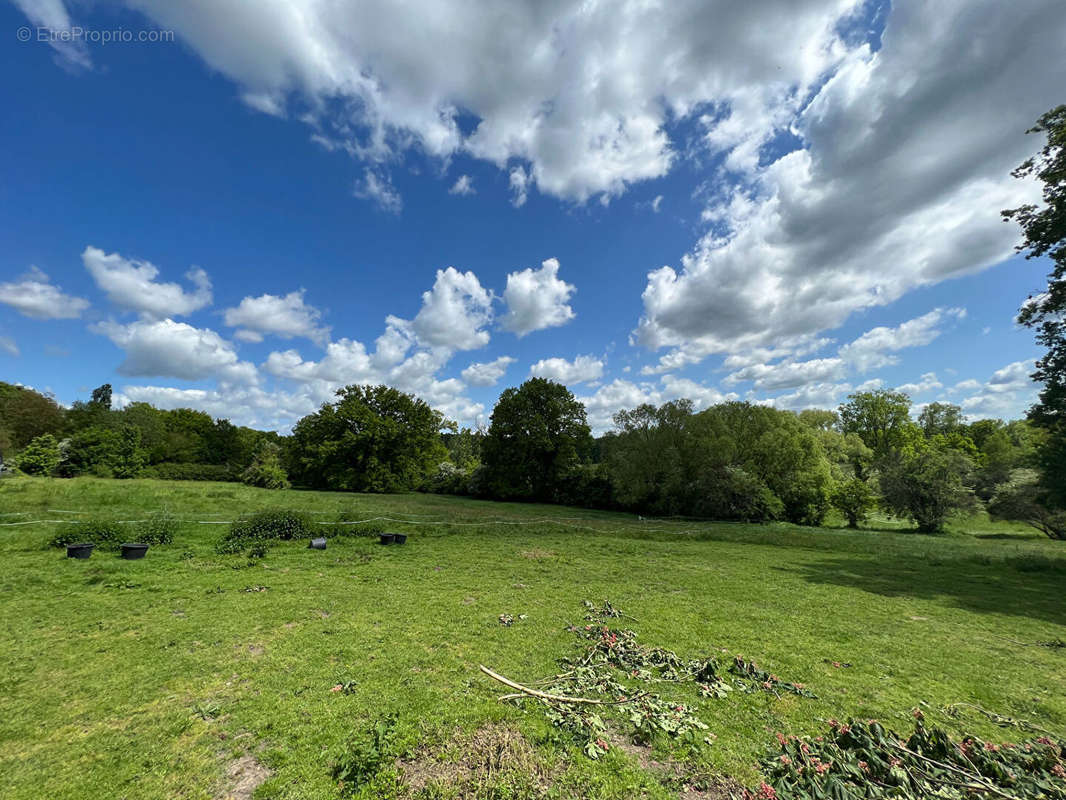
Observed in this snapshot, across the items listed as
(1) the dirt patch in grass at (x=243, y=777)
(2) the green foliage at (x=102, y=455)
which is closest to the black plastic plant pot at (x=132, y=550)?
(1) the dirt patch in grass at (x=243, y=777)

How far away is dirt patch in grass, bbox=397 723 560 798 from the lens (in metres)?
3.24

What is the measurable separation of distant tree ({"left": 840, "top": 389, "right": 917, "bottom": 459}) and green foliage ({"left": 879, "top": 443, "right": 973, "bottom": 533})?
1036 inches

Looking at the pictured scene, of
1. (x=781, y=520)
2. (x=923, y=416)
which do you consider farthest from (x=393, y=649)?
(x=923, y=416)

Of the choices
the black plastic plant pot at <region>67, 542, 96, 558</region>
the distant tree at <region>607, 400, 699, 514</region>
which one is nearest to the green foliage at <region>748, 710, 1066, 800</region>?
the black plastic plant pot at <region>67, 542, 96, 558</region>

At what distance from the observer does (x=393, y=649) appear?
580cm

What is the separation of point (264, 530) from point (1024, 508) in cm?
4283

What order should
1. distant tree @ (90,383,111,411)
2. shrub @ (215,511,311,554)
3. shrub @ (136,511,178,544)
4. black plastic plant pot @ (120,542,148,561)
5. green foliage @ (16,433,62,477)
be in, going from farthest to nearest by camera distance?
distant tree @ (90,383,111,411), green foliage @ (16,433,62,477), shrub @ (215,511,311,554), shrub @ (136,511,178,544), black plastic plant pot @ (120,542,148,561)

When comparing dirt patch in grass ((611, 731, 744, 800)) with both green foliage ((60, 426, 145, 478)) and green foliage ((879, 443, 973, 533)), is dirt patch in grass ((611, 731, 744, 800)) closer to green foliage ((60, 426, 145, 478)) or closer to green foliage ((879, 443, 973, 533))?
green foliage ((879, 443, 973, 533))

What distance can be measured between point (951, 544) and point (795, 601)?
67.0 ft

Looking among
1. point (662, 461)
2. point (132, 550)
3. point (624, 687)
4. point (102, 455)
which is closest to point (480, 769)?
point (624, 687)

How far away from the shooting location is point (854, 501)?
3003 centimetres

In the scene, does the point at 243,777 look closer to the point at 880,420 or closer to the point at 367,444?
the point at 367,444

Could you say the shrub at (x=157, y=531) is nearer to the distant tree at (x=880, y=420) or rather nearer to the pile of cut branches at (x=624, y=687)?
the pile of cut branches at (x=624, y=687)

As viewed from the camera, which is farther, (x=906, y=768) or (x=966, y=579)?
(x=966, y=579)
